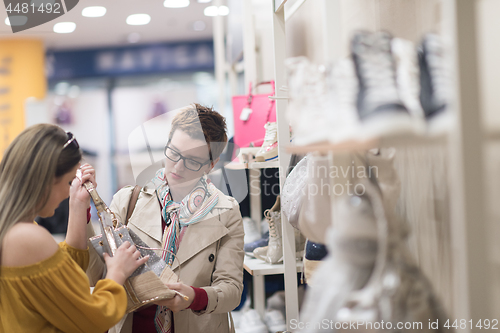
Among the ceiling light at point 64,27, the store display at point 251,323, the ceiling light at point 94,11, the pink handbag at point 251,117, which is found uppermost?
the ceiling light at point 94,11

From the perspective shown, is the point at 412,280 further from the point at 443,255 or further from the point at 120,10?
the point at 120,10

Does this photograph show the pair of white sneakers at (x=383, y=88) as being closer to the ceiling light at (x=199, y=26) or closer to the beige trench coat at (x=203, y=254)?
the beige trench coat at (x=203, y=254)

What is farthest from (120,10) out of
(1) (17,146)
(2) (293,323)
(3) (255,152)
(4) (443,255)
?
(4) (443,255)

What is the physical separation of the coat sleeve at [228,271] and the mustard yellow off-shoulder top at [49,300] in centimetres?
43

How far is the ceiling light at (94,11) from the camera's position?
2.78 metres

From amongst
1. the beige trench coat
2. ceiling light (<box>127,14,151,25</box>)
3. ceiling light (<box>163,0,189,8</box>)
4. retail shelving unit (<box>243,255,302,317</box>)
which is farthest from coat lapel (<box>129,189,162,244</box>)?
ceiling light (<box>127,14,151,25</box>)

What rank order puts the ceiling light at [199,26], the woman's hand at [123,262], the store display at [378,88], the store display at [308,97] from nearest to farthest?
the store display at [378,88] → the store display at [308,97] → the woman's hand at [123,262] → the ceiling light at [199,26]

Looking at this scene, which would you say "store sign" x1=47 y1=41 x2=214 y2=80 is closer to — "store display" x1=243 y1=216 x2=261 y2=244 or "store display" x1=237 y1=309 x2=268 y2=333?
"store display" x1=243 y1=216 x2=261 y2=244

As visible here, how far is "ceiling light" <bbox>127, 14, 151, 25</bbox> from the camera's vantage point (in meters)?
3.37

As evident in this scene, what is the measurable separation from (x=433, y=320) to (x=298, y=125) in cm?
46

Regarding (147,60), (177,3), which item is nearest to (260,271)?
(177,3)

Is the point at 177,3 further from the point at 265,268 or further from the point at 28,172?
the point at 28,172

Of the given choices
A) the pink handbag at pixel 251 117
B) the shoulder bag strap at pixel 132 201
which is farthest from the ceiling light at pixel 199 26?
the shoulder bag strap at pixel 132 201

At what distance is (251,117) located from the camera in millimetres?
2182
